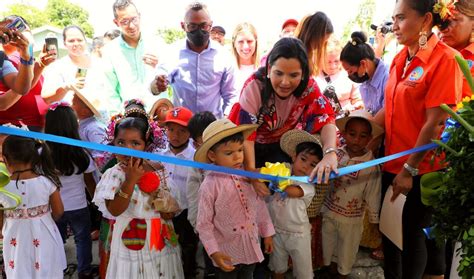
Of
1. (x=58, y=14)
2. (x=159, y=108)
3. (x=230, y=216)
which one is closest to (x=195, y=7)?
(x=159, y=108)

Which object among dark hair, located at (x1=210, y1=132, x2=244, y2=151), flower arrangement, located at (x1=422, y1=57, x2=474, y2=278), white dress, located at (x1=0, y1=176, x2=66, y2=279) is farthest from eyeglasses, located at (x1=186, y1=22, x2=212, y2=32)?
flower arrangement, located at (x1=422, y1=57, x2=474, y2=278)

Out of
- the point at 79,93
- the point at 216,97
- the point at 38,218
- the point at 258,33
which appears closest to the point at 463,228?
the point at 38,218

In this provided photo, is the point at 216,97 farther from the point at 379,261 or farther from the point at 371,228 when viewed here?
the point at 379,261

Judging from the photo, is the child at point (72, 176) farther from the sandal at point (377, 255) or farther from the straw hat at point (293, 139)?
the sandal at point (377, 255)

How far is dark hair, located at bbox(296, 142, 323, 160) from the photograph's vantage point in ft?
8.59

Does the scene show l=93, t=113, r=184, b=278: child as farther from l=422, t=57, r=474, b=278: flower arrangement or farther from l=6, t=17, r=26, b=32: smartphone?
l=422, t=57, r=474, b=278: flower arrangement

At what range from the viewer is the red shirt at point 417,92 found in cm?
206

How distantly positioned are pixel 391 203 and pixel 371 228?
44.0 inches

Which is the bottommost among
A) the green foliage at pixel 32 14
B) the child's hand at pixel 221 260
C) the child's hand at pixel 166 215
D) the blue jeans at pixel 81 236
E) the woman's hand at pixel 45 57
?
the blue jeans at pixel 81 236

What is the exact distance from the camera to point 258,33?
4.80 metres

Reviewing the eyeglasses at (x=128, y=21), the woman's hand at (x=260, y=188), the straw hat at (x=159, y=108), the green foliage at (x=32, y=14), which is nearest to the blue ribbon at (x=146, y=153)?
the woman's hand at (x=260, y=188)

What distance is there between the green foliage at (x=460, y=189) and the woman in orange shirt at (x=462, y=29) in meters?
1.18

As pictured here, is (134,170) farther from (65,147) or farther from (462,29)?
(462,29)

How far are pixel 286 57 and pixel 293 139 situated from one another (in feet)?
2.06
